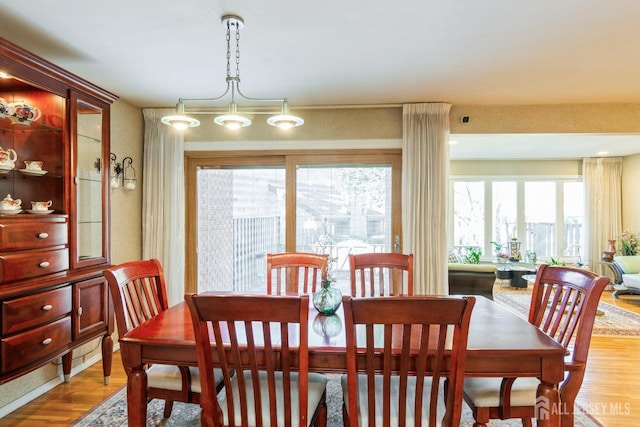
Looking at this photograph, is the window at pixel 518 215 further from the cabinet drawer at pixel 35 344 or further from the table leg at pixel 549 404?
the cabinet drawer at pixel 35 344

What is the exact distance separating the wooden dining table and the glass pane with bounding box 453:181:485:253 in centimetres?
590

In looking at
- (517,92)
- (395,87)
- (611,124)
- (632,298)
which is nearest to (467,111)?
(517,92)

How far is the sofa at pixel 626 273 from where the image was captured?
5289 mm

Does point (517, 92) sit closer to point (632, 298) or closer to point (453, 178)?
point (453, 178)

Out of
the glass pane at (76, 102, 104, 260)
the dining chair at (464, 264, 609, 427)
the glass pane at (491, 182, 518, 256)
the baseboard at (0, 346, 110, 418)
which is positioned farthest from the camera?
the glass pane at (491, 182, 518, 256)

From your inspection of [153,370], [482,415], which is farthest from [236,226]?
[482,415]

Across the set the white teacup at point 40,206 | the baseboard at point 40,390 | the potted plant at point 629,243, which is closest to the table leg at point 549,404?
the white teacup at point 40,206

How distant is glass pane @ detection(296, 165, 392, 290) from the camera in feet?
12.9

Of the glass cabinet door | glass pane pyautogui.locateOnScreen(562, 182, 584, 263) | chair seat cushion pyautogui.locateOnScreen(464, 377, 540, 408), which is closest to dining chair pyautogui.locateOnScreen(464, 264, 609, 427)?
chair seat cushion pyautogui.locateOnScreen(464, 377, 540, 408)

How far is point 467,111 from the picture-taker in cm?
379

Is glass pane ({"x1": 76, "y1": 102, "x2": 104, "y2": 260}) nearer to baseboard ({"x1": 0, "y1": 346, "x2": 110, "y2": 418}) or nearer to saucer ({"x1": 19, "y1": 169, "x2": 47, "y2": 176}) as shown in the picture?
saucer ({"x1": 19, "y1": 169, "x2": 47, "y2": 176})

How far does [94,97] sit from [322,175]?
220 centimetres

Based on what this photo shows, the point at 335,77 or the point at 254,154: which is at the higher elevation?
the point at 335,77

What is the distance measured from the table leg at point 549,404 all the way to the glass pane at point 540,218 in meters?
6.80
